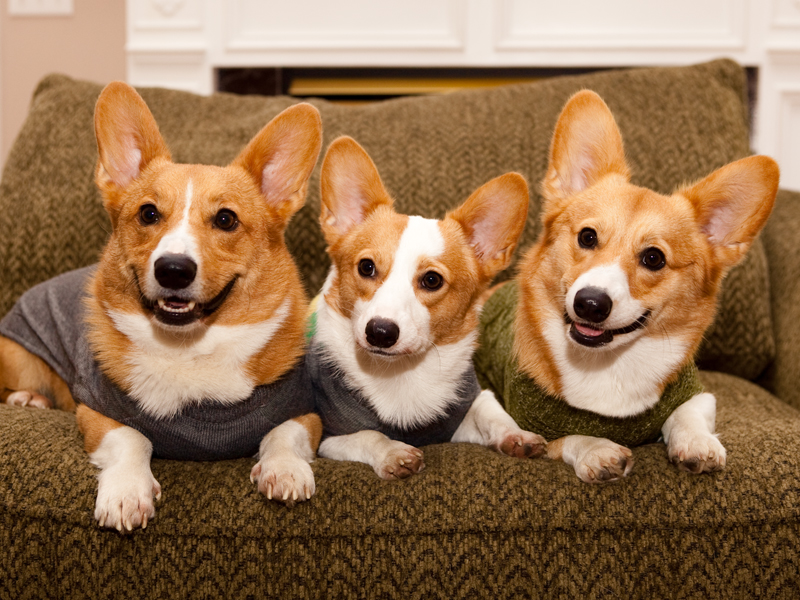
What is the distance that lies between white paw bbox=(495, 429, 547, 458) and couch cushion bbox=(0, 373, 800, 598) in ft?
0.58

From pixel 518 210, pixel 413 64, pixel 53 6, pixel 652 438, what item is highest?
pixel 53 6

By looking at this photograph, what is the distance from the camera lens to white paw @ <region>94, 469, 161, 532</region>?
47.8 inches

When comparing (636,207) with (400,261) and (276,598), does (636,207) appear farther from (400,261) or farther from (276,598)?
(276,598)

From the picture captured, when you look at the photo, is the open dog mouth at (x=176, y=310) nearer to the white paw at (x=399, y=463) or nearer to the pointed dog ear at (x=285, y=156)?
the pointed dog ear at (x=285, y=156)

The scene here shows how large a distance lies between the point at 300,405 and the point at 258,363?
0.48 ft

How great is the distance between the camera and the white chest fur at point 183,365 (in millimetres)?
1451

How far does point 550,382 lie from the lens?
1.54 m

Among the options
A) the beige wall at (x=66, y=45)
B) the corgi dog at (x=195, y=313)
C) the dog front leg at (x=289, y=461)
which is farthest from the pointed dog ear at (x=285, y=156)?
the beige wall at (x=66, y=45)

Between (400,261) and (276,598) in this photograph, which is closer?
(276,598)

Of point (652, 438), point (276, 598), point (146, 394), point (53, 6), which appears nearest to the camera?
point (276, 598)

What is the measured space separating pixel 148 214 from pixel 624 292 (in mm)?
1007

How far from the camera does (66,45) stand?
11.6ft

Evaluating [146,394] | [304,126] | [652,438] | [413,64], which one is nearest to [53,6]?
[413,64]

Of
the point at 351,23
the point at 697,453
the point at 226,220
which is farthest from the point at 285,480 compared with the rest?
the point at 351,23
